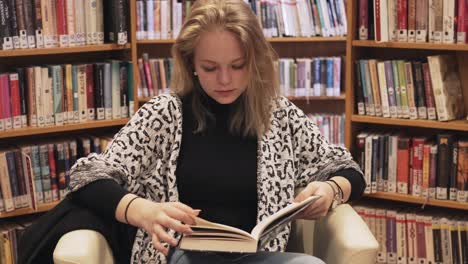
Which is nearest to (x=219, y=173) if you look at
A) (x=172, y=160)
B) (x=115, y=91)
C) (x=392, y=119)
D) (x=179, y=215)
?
(x=172, y=160)

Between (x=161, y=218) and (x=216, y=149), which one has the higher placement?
(x=216, y=149)

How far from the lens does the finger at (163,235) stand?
1.58 metres

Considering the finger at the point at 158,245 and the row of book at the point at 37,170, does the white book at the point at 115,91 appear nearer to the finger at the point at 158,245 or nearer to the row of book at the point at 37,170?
the row of book at the point at 37,170

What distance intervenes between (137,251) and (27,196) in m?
1.19

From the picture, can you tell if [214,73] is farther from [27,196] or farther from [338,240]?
[27,196]

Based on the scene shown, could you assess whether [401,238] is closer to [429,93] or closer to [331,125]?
[429,93]

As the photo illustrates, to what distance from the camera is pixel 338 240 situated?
182 centimetres

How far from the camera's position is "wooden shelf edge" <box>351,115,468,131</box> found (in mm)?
2664

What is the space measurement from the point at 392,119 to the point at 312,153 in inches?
33.4

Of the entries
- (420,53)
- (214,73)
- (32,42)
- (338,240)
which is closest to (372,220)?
(420,53)

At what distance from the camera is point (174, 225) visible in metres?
1.56

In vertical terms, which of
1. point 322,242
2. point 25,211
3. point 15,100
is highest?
point 15,100

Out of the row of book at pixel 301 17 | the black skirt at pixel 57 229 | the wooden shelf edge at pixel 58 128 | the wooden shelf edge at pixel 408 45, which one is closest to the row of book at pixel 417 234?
the wooden shelf edge at pixel 408 45

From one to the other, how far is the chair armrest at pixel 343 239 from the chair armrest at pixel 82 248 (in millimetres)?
597
